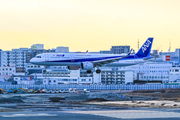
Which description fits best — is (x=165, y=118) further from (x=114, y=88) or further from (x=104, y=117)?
(x=114, y=88)

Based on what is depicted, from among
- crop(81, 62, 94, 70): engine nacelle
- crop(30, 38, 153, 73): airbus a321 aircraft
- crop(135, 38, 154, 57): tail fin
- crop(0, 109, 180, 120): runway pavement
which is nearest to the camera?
crop(0, 109, 180, 120): runway pavement

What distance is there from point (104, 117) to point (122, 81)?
132117 millimetres

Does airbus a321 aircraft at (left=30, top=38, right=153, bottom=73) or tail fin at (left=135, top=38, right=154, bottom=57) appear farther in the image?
tail fin at (left=135, top=38, right=154, bottom=57)

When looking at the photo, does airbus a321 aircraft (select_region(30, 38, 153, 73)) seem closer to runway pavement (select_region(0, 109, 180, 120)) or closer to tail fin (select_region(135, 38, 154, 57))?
tail fin (select_region(135, 38, 154, 57))

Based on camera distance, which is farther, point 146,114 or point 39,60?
point 39,60

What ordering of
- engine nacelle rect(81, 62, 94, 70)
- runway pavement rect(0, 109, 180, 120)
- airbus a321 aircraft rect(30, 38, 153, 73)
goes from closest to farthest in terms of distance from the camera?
runway pavement rect(0, 109, 180, 120) → airbus a321 aircraft rect(30, 38, 153, 73) → engine nacelle rect(81, 62, 94, 70)

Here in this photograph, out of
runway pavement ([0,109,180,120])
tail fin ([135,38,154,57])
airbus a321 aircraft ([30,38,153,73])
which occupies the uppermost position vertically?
tail fin ([135,38,154,57])

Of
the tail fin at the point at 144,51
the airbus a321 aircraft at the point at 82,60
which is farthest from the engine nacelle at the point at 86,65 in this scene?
the tail fin at the point at 144,51

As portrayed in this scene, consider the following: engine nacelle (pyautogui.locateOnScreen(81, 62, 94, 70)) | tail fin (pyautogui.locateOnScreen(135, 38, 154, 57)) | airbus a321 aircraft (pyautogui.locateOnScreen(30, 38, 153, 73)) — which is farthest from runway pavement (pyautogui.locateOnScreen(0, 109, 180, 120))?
tail fin (pyautogui.locateOnScreen(135, 38, 154, 57))

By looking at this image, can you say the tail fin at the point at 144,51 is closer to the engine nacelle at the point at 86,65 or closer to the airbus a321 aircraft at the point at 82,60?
the airbus a321 aircraft at the point at 82,60

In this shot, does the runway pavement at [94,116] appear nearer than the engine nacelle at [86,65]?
Yes

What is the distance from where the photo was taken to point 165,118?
163 feet

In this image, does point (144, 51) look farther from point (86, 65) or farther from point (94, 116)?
point (94, 116)

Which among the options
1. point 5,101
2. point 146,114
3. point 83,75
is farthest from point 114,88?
point 146,114
